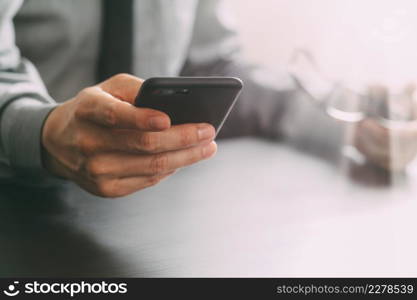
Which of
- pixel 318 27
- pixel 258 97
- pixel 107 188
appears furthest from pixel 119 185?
pixel 318 27

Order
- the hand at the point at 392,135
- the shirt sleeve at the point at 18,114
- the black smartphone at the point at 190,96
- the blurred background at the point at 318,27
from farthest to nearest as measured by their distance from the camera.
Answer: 1. the blurred background at the point at 318,27
2. the hand at the point at 392,135
3. the shirt sleeve at the point at 18,114
4. the black smartphone at the point at 190,96

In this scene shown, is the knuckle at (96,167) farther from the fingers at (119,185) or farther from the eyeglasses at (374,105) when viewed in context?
the eyeglasses at (374,105)

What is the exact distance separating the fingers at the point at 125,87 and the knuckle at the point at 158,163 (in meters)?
0.06

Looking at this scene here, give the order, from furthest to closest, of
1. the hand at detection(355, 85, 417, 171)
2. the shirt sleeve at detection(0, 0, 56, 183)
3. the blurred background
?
1. the blurred background
2. the hand at detection(355, 85, 417, 171)
3. the shirt sleeve at detection(0, 0, 56, 183)

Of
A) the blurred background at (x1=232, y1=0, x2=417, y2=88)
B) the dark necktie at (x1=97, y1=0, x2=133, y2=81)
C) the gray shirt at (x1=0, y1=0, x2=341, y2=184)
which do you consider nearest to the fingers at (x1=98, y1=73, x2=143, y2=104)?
the gray shirt at (x1=0, y1=0, x2=341, y2=184)

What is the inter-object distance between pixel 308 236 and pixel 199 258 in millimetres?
128

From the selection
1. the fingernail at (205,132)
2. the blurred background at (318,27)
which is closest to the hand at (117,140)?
the fingernail at (205,132)

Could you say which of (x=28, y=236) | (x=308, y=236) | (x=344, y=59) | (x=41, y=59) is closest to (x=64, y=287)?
(x=28, y=236)

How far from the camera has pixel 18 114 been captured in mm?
543

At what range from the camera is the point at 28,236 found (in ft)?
1.43

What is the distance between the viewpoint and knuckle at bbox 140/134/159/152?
440mm

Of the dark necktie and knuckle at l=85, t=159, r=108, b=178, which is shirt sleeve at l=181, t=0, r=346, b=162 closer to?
the dark necktie

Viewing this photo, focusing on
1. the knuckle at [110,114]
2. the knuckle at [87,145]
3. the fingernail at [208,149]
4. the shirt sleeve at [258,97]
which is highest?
the knuckle at [110,114]

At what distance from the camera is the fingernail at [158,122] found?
0.41 m
